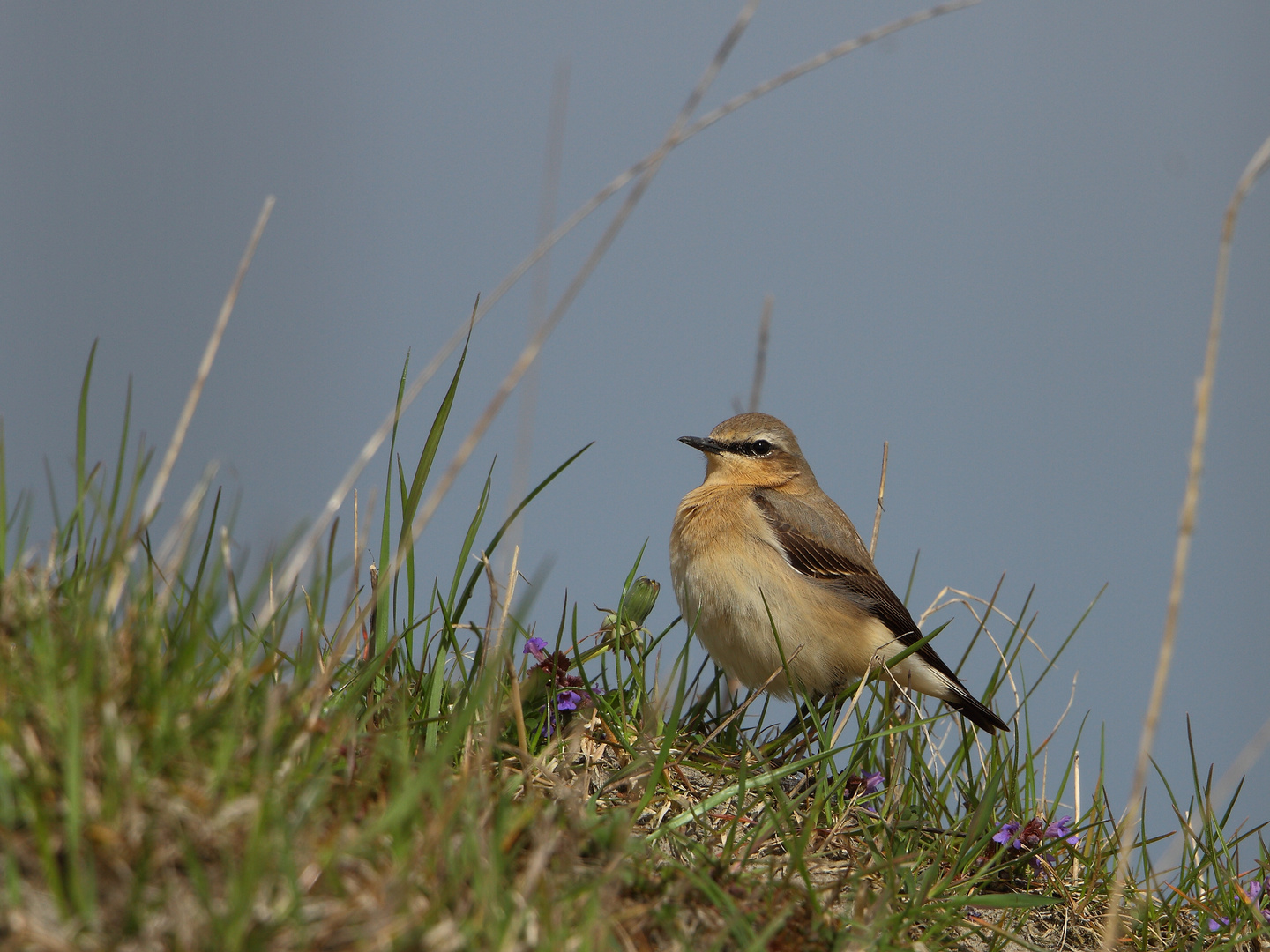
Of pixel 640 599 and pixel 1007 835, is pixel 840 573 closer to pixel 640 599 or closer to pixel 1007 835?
pixel 640 599

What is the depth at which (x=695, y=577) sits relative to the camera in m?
6.41

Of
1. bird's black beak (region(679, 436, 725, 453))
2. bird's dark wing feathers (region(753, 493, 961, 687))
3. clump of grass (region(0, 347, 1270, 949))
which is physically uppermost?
bird's black beak (region(679, 436, 725, 453))

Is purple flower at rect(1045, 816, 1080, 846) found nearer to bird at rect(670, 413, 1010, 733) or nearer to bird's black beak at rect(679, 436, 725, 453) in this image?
bird at rect(670, 413, 1010, 733)

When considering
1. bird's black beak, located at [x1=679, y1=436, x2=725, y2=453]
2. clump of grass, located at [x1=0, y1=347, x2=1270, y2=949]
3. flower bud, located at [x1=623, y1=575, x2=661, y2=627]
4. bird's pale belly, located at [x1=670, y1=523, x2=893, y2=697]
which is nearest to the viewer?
clump of grass, located at [x1=0, y1=347, x2=1270, y2=949]

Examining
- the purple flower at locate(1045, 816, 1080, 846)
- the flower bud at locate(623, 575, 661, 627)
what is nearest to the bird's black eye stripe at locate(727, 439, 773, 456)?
the flower bud at locate(623, 575, 661, 627)

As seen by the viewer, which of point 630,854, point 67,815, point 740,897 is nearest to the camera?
point 67,815

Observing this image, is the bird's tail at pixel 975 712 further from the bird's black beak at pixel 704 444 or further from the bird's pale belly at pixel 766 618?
the bird's black beak at pixel 704 444

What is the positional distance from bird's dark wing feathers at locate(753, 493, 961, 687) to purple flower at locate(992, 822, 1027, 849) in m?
2.25

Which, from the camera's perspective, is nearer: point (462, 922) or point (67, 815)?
point (67, 815)

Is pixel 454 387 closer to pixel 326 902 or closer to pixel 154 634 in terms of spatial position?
pixel 154 634

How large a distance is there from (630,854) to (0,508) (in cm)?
211

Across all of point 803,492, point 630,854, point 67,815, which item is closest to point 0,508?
point 67,815

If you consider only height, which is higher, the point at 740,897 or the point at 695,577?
the point at 695,577

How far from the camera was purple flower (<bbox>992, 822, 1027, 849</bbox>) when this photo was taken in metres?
4.22
